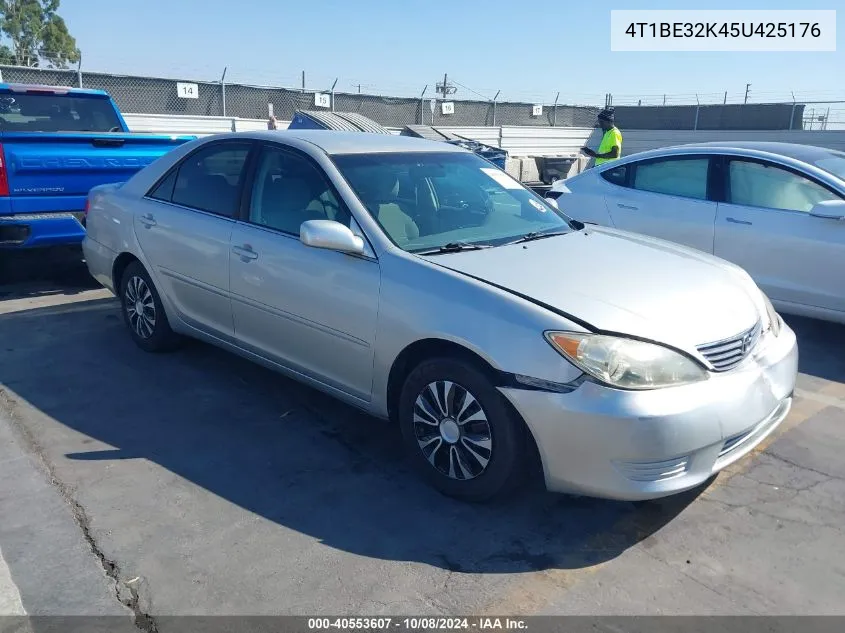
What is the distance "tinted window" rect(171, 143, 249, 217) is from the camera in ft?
14.7

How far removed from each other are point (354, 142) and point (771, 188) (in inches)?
140

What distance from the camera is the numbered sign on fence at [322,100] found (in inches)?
739

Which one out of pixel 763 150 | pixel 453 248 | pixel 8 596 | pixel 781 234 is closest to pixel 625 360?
pixel 453 248

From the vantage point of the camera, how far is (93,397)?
4.47 meters

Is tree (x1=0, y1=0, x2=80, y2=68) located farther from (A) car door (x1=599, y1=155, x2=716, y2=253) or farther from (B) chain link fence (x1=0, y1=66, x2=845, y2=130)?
(A) car door (x1=599, y1=155, x2=716, y2=253)

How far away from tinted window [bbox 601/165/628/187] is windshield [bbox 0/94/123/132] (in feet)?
17.7

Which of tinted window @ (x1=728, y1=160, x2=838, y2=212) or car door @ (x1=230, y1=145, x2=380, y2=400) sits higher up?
tinted window @ (x1=728, y1=160, x2=838, y2=212)

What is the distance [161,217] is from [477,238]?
2.29 metres

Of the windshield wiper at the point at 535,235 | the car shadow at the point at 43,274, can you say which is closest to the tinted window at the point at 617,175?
the windshield wiper at the point at 535,235

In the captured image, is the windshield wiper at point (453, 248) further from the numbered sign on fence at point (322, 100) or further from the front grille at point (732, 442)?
the numbered sign on fence at point (322, 100)

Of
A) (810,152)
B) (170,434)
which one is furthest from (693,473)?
(810,152)

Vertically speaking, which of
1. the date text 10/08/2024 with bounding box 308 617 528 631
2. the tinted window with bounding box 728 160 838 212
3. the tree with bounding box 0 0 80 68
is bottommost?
the date text 10/08/2024 with bounding box 308 617 528 631

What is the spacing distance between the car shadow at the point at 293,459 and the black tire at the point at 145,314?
0.11 metres

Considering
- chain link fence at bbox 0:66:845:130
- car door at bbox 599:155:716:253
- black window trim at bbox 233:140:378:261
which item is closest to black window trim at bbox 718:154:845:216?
car door at bbox 599:155:716:253
